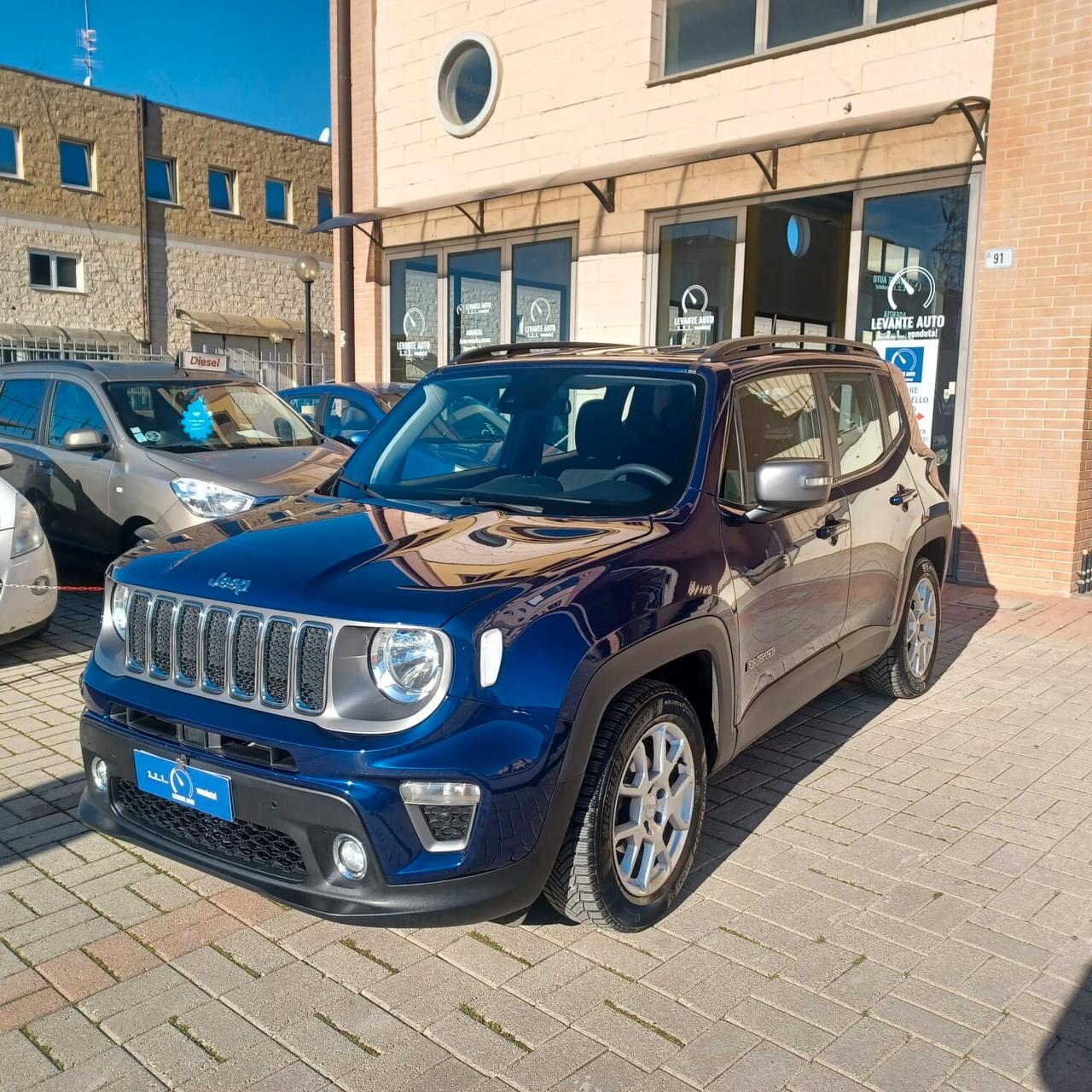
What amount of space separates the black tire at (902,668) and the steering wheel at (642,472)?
87.9 inches

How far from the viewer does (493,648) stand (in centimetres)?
277

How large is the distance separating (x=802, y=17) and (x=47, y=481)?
25.3 feet

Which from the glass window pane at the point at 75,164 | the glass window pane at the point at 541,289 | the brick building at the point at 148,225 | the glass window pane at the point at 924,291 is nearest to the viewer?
the glass window pane at the point at 924,291

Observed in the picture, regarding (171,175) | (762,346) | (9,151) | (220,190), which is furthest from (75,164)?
(762,346)

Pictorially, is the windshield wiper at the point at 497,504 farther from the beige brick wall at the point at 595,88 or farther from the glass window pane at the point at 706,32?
the glass window pane at the point at 706,32

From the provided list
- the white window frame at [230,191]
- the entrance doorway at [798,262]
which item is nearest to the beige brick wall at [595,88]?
the entrance doorway at [798,262]

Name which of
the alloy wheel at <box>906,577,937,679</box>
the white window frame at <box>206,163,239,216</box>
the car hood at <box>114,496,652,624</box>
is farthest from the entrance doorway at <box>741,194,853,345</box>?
the white window frame at <box>206,163,239,216</box>

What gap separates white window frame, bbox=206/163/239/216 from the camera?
32719 mm

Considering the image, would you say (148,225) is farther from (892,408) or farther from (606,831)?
(606,831)

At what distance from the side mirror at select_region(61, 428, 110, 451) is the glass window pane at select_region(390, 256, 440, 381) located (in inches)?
264

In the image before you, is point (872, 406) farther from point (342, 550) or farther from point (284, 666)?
point (284, 666)

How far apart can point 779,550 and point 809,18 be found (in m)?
7.74

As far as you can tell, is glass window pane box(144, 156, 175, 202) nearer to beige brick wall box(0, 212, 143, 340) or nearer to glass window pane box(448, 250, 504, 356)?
beige brick wall box(0, 212, 143, 340)

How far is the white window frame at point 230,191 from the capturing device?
32719 mm
